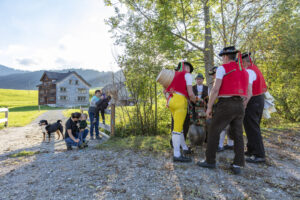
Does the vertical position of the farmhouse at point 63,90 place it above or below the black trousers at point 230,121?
above

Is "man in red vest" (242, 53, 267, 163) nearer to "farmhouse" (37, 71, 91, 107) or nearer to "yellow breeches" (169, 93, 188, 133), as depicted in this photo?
"yellow breeches" (169, 93, 188, 133)

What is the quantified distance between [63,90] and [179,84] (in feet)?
150

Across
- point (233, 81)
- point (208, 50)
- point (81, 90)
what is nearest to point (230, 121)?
point (233, 81)

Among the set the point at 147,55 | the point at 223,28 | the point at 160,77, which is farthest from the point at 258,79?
the point at 147,55

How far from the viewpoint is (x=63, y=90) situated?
43562mm

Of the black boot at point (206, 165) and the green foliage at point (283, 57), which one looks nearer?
the black boot at point (206, 165)

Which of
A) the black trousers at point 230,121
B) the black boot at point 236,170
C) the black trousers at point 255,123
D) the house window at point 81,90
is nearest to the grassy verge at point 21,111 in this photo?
the house window at point 81,90

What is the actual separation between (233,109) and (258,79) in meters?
1.24

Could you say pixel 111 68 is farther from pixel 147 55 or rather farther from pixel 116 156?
pixel 116 156

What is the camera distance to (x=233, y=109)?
291 cm

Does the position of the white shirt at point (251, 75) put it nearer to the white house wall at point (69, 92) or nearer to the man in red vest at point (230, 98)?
the man in red vest at point (230, 98)

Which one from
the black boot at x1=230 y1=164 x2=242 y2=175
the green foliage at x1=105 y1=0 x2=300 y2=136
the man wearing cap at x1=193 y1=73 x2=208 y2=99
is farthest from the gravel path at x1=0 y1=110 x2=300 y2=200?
the green foliage at x1=105 y1=0 x2=300 y2=136

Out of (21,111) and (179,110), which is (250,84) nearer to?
(179,110)

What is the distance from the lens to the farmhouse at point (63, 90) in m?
43.1
